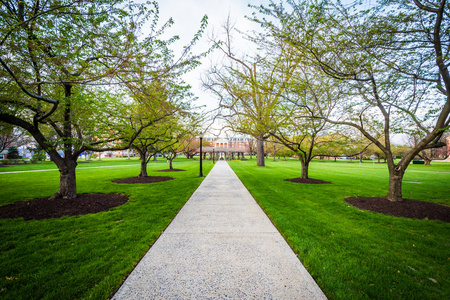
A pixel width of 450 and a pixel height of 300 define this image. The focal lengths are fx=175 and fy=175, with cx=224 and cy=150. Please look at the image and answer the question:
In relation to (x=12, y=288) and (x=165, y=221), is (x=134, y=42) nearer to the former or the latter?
(x=165, y=221)

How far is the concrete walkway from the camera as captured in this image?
91.9 inches

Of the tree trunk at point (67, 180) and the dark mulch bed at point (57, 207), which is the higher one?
the tree trunk at point (67, 180)

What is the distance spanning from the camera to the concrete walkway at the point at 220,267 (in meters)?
2.33

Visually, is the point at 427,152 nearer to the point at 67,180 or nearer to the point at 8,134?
the point at 67,180

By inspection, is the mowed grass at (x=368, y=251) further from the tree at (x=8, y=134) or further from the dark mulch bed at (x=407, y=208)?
the tree at (x=8, y=134)

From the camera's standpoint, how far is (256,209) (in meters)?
5.84

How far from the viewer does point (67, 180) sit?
6.44 m

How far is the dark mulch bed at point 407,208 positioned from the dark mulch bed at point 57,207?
29.7ft

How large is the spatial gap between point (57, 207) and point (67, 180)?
1.03 meters

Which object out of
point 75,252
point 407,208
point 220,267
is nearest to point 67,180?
point 75,252

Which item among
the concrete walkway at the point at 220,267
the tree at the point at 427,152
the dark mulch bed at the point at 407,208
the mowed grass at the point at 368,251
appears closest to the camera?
the concrete walkway at the point at 220,267

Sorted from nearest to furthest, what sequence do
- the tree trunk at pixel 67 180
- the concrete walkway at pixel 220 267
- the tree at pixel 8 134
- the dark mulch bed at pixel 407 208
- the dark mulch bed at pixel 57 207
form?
the concrete walkway at pixel 220 267 < the dark mulch bed at pixel 57 207 < the dark mulch bed at pixel 407 208 < the tree trunk at pixel 67 180 < the tree at pixel 8 134

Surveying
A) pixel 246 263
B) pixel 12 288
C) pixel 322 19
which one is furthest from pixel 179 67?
pixel 12 288

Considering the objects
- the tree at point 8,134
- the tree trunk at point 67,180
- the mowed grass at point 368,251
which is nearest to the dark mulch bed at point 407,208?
the mowed grass at point 368,251
